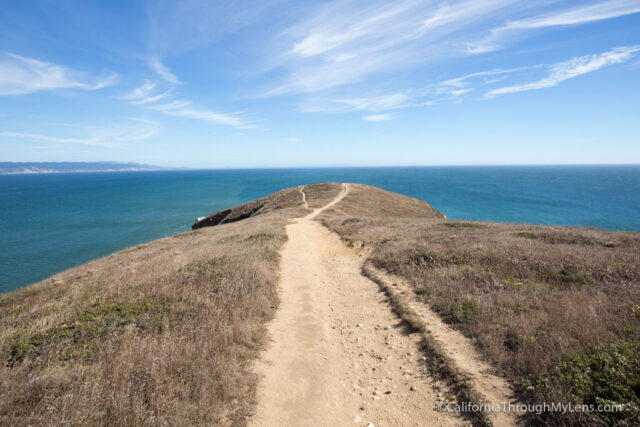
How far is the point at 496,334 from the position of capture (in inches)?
268

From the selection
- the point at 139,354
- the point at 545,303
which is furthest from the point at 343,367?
the point at 545,303

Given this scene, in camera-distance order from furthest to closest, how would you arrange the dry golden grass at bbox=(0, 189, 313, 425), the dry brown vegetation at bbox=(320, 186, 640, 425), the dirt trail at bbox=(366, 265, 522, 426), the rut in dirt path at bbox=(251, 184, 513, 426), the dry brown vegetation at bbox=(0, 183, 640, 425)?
the rut in dirt path at bbox=(251, 184, 513, 426), the dirt trail at bbox=(366, 265, 522, 426), the dry brown vegetation at bbox=(320, 186, 640, 425), the dry brown vegetation at bbox=(0, 183, 640, 425), the dry golden grass at bbox=(0, 189, 313, 425)

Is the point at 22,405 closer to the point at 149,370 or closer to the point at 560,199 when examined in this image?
the point at 149,370

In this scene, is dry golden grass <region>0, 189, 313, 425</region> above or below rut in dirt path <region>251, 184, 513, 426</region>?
above

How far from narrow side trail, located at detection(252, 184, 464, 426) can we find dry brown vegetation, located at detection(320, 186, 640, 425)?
165cm

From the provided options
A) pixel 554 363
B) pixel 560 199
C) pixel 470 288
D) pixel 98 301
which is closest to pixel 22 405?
pixel 98 301

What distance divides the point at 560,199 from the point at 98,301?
12687 centimetres

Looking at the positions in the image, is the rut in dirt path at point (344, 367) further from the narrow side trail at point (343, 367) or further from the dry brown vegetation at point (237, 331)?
the dry brown vegetation at point (237, 331)

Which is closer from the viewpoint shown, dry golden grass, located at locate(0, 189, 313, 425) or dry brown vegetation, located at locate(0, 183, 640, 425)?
dry golden grass, located at locate(0, 189, 313, 425)

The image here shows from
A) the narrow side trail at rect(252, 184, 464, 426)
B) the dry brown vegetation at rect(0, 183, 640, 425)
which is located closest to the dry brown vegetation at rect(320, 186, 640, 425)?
the dry brown vegetation at rect(0, 183, 640, 425)

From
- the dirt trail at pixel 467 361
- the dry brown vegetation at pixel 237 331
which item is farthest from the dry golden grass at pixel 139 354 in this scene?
the dirt trail at pixel 467 361

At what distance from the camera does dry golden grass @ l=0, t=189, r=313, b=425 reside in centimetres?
433

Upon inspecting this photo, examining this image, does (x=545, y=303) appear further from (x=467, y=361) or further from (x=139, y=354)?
(x=139, y=354)

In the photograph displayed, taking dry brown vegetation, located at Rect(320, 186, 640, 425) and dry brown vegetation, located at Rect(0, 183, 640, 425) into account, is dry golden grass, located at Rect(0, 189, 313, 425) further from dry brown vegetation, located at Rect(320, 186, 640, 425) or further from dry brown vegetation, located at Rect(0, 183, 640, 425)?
dry brown vegetation, located at Rect(320, 186, 640, 425)
